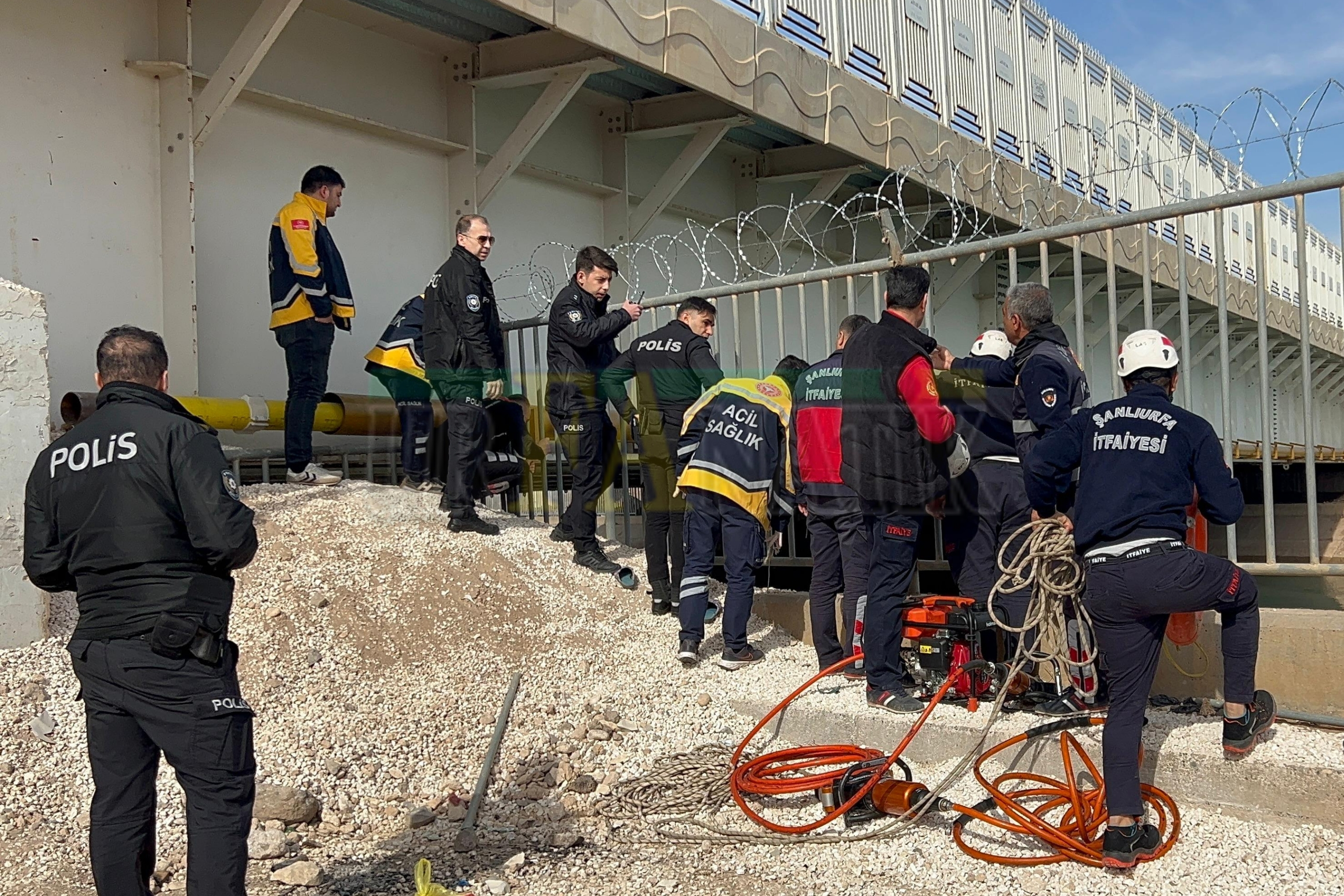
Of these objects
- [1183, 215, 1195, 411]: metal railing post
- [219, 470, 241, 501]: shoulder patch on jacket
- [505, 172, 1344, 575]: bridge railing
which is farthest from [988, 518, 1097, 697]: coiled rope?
[219, 470, 241, 501]: shoulder patch on jacket

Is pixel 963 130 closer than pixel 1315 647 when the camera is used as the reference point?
No

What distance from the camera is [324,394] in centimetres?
804

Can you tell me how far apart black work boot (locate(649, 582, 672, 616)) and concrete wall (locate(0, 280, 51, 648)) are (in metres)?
3.03

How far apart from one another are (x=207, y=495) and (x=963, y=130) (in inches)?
469

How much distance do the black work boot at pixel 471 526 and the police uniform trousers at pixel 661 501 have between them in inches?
37.6

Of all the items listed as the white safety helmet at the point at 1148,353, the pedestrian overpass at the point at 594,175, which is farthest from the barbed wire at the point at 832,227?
the white safety helmet at the point at 1148,353

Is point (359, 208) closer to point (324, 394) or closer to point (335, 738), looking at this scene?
point (324, 394)

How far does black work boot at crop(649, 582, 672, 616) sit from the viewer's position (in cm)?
672

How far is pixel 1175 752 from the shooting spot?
13.8 ft

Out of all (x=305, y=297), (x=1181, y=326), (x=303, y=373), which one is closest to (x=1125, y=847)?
(x=1181, y=326)

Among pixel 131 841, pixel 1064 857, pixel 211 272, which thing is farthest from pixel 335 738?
pixel 211 272

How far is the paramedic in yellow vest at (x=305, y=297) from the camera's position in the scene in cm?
714

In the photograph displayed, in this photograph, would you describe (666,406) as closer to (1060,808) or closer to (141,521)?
(1060,808)

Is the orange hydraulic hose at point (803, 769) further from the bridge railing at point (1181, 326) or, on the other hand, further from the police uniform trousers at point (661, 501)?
the police uniform trousers at point (661, 501)
